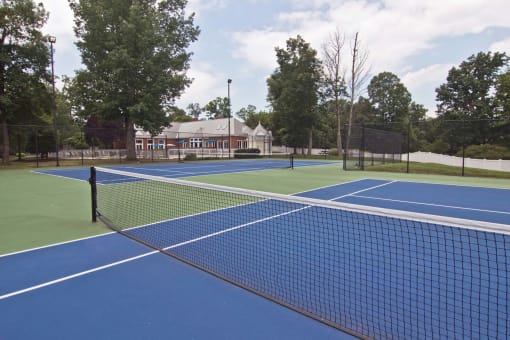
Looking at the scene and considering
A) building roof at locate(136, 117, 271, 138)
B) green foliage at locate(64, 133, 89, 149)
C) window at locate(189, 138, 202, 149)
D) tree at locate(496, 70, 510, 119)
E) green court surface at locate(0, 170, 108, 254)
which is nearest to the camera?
green court surface at locate(0, 170, 108, 254)

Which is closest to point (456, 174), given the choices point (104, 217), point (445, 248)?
point (445, 248)

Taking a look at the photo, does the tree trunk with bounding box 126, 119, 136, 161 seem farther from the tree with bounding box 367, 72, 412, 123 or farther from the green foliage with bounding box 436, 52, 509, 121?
the tree with bounding box 367, 72, 412, 123

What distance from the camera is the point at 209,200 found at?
8.02 m

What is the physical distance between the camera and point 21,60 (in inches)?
849

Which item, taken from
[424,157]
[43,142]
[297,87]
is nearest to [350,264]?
[424,157]

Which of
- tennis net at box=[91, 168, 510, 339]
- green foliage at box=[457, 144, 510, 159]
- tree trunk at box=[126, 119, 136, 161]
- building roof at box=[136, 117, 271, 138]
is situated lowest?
tennis net at box=[91, 168, 510, 339]

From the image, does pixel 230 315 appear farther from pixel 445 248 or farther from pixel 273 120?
pixel 273 120

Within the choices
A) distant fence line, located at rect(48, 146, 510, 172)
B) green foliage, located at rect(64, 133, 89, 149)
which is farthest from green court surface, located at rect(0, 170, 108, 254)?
green foliage, located at rect(64, 133, 89, 149)

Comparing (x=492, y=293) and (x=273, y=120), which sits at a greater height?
(x=273, y=120)

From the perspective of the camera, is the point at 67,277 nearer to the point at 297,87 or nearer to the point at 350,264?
the point at 350,264

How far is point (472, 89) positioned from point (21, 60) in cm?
4441

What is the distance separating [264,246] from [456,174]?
51.5ft

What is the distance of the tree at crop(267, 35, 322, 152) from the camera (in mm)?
39062

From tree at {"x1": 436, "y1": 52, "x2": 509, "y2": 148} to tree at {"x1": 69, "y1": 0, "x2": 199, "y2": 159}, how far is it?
3174 centimetres
